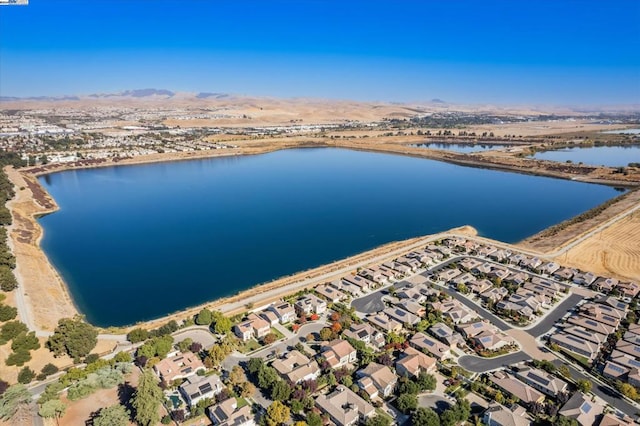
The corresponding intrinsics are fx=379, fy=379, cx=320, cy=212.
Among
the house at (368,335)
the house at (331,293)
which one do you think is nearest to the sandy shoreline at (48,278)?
the house at (331,293)

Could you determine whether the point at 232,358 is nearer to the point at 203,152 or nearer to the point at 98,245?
the point at 98,245

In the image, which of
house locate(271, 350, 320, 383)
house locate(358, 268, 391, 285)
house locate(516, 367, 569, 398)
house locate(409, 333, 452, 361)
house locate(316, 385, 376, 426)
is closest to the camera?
house locate(316, 385, 376, 426)

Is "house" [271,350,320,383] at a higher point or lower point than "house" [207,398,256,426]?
higher

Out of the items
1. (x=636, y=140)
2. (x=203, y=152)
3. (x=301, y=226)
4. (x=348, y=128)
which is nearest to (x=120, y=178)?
(x=203, y=152)

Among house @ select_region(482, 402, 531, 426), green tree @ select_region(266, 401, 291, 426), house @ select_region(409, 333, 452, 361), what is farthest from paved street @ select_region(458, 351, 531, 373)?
green tree @ select_region(266, 401, 291, 426)

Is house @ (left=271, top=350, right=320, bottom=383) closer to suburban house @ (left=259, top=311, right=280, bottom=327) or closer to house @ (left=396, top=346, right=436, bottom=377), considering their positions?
suburban house @ (left=259, top=311, right=280, bottom=327)

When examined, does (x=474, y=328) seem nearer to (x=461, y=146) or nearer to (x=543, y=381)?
(x=543, y=381)
